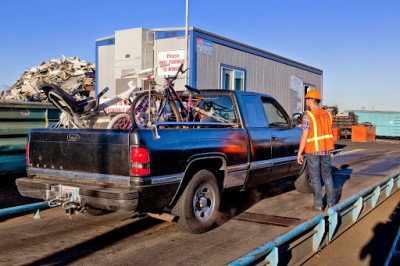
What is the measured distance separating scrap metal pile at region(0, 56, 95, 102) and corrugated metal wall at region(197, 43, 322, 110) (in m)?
8.47

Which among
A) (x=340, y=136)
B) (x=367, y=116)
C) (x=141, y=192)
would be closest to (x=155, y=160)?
(x=141, y=192)

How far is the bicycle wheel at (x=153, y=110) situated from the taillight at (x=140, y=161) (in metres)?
1.33

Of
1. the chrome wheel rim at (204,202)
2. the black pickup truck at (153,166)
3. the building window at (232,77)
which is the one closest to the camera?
the black pickup truck at (153,166)

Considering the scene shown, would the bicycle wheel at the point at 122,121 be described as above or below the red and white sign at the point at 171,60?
below

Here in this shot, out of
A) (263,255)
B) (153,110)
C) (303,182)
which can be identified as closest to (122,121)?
(153,110)

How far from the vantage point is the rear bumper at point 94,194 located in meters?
3.99

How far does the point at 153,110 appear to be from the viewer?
590 centimetres

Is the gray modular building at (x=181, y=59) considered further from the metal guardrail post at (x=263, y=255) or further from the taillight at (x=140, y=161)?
the metal guardrail post at (x=263, y=255)

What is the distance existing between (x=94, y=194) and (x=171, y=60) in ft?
33.9

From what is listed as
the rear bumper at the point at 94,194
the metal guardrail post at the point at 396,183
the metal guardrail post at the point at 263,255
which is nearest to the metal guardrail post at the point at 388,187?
the metal guardrail post at the point at 396,183

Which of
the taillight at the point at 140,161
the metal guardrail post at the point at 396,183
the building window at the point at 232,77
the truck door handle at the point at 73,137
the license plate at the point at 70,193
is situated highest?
the building window at the point at 232,77

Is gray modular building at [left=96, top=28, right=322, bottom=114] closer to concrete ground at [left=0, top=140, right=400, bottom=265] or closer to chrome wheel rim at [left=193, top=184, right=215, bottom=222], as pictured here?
concrete ground at [left=0, top=140, right=400, bottom=265]

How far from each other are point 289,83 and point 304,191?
1416 centimetres

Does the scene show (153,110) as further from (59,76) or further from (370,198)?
(59,76)
